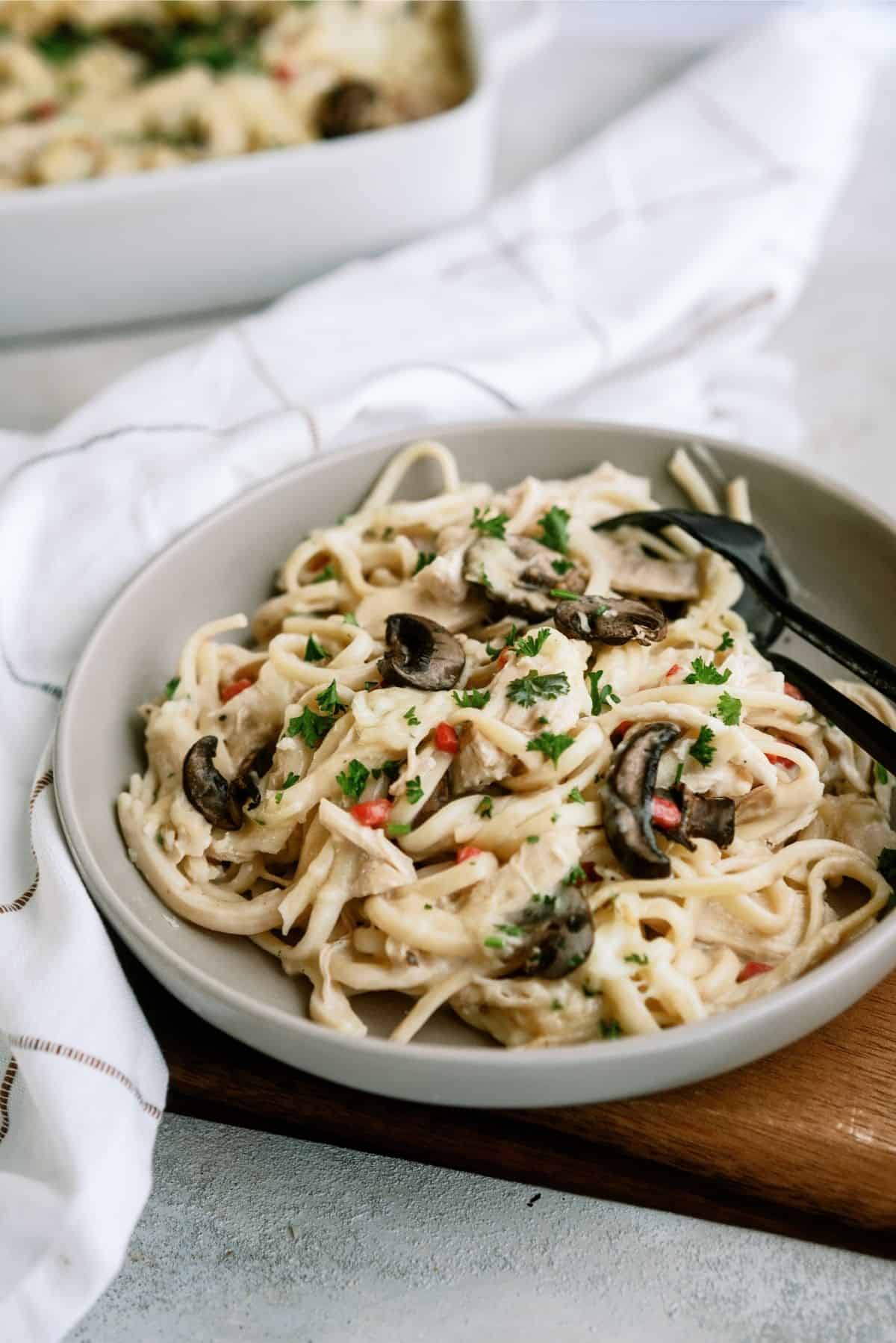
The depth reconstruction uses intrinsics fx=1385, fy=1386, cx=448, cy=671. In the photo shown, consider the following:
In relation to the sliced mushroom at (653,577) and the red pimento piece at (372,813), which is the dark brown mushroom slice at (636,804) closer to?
the red pimento piece at (372,813)

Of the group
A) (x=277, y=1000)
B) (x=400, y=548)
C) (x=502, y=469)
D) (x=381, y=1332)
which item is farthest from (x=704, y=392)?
(x=381, y=1332)

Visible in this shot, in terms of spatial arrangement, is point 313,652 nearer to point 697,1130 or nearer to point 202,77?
point 697,1130

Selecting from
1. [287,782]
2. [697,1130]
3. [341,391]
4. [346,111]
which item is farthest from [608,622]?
[346,111]

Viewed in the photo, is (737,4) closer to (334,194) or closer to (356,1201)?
(334,194)

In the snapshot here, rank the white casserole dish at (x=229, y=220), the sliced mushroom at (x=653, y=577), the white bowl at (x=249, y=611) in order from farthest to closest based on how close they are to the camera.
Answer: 1. the white casserole dish at (x=229, y=220)
2. the sliced mushroom at (x=653, y=577)
3. the white bowl at (x=249, y=611)

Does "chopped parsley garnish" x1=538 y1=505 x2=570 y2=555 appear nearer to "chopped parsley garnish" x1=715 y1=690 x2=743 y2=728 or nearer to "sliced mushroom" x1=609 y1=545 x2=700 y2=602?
"sliced mushroom" x1=609 y1=545 x2=700 y2=602

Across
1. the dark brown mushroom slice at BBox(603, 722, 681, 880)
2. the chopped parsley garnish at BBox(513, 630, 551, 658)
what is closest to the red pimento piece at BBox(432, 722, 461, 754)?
the chopped parsley garnish at BBox(513, 630, 551, 658)

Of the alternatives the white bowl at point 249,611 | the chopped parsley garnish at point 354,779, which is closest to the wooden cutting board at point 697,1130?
the white bowl at point 249,611
